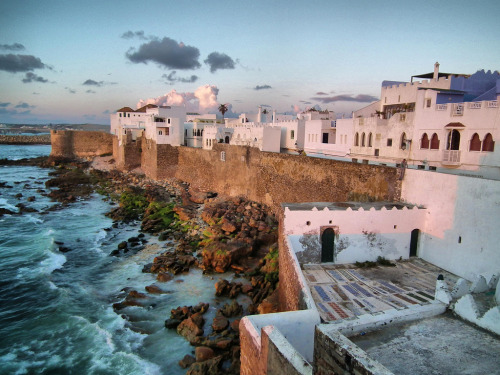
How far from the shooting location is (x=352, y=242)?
1161cm

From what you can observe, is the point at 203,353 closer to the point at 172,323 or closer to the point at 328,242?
the point at 172,323

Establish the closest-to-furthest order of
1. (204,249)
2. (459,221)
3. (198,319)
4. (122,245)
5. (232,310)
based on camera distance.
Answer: (459,221), (198,319), (232,310), (204,249), (122,245)

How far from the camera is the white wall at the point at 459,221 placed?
9617mm

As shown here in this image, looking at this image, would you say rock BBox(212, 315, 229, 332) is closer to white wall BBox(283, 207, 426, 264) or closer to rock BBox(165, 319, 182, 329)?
rock BBox(165, 319, 182, 329)

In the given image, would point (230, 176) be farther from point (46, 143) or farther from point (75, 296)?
point (46, 143)

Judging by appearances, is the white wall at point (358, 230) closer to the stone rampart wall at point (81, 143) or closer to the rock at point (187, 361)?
the rock at point (187, 361)

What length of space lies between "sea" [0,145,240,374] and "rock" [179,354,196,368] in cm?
14

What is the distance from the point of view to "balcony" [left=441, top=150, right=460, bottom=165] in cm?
1342

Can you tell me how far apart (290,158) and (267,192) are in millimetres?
3227

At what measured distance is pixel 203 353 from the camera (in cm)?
969

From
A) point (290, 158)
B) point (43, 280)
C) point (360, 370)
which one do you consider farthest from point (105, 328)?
point (290, 158)

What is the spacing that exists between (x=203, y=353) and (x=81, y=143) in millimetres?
49915

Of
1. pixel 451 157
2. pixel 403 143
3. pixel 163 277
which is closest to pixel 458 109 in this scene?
pixel 451 157

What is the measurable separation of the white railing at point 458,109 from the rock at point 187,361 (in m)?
12.9
